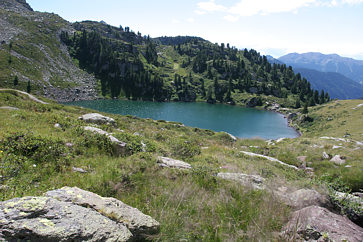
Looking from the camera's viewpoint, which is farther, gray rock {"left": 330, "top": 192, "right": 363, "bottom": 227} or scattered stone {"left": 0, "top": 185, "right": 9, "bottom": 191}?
gray rock {"left": 330, "top": 192, "right": 363, "bottom": 227}

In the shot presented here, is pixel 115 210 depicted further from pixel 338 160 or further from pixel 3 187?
pixel 338 160

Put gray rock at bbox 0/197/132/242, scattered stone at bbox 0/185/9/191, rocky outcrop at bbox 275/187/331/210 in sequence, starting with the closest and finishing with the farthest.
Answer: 1. gray rock at bbox 0/197/132/242
2. scattered stone at bbox 0/185/9/191
3. rocky outcrop at bbox 275/187/331/210

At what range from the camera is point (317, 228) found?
4414 mm

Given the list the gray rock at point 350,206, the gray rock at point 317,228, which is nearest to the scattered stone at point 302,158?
the gray rock at point 350,206

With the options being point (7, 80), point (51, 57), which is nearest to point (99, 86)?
point (51, 57)

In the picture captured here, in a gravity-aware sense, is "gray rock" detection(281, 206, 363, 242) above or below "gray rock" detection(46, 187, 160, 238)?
below

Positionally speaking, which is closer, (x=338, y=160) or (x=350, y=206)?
(x=350, y=206)

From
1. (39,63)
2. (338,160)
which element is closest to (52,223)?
(338,160)

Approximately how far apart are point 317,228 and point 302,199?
1552 millimetres

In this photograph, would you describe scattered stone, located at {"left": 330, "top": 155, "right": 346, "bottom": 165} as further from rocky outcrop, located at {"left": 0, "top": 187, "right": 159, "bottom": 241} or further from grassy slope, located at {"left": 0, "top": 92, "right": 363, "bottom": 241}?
rocky outcrop, located at {"left": 0, "top": 187, "right": 159, "bottom": 241}

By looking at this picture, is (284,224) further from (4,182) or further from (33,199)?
(4,182)

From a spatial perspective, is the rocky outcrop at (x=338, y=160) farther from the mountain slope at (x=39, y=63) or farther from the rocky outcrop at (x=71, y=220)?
the mountain slope at (x=39, y=63)

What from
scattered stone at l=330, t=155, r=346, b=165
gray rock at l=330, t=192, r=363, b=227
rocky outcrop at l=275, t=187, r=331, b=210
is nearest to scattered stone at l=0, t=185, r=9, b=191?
rocky outcrop at l=275, t=187, r=331, b=210

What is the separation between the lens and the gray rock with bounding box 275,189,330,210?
5.62 meters
